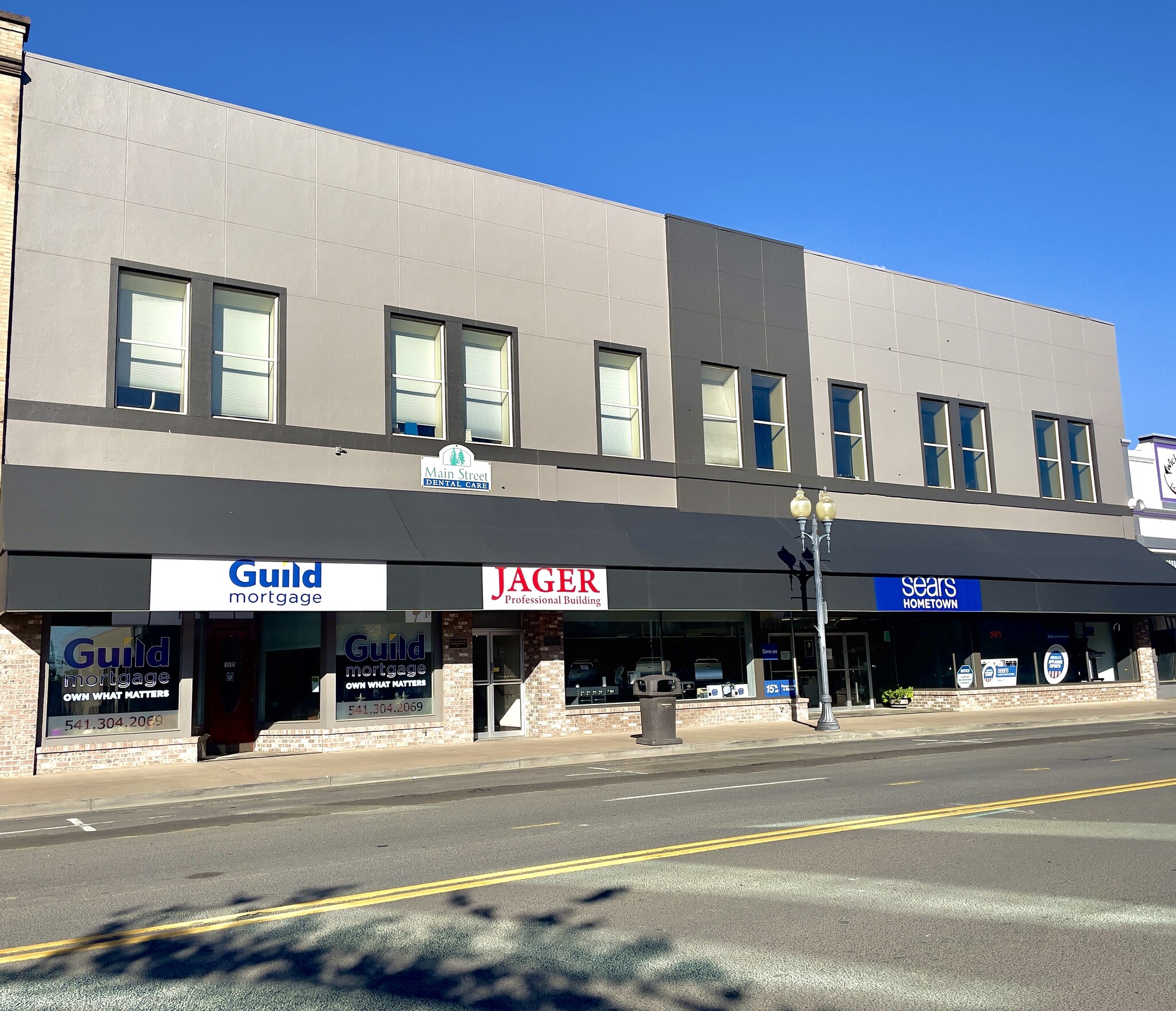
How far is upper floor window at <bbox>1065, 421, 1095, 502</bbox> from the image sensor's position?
31.2m

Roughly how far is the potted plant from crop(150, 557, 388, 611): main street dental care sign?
1427 cm

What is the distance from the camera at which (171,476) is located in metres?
17.5

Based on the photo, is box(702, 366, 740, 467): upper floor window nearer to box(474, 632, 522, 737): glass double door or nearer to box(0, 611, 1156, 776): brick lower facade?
box(0, 611, 1156, 776): brick lower facade

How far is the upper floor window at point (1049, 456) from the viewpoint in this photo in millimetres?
30406

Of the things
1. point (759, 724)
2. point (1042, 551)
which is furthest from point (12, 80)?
point (1042, 551)

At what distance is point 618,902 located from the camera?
6.74m

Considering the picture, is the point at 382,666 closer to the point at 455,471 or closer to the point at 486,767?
the point at 486,767

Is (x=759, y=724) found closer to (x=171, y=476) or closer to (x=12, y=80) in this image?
(x=171, y=476)

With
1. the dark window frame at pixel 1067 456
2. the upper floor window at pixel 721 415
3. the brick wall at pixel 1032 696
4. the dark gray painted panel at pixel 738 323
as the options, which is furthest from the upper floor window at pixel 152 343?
the dark window frame at pixel 1067 456

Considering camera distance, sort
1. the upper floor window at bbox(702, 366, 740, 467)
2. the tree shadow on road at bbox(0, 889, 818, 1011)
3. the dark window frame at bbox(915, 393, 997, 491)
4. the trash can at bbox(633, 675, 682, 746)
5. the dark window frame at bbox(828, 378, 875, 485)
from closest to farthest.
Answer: the tree shadow on road at bbox(0, 889, 818, 1011) < the trash can at bbox(633, 675, 682, 746) < the upper floor window at bbox(702, 366, 740, 467) < the dark window frame at bbox(828, 378, 875, 485) < the dark window frame at bbox(915, 393, 997, 491)

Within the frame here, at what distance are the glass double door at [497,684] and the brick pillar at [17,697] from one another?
25.3 ft

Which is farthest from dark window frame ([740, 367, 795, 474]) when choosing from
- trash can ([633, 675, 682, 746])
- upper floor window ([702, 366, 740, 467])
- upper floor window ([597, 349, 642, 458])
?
trash can ([633, 675, 682, 746])

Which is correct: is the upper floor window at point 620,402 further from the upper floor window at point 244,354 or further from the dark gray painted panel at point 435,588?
the upper floor window at point 244,354

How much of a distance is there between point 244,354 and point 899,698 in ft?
57.3
